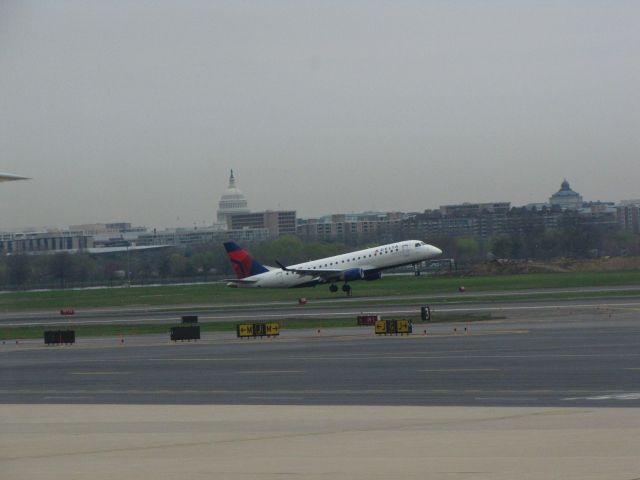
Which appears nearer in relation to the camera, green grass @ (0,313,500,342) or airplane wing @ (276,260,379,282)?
green grass @ (0,313,500,342)

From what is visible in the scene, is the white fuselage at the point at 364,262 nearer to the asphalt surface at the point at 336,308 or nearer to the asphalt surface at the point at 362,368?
the asphalt surface at the point at 336,308

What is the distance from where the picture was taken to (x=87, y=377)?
39625 millimetres

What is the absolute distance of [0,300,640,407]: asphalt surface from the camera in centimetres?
2958

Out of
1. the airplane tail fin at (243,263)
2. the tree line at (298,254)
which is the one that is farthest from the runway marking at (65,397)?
the tree line at (298,254)

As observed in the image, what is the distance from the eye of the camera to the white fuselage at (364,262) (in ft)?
337

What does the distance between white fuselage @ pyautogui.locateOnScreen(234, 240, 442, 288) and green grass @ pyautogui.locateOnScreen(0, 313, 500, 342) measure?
29.3 metres

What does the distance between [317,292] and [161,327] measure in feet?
125

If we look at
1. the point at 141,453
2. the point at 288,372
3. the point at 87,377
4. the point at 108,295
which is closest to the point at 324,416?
the point at 141,453

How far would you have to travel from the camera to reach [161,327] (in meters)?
72.9

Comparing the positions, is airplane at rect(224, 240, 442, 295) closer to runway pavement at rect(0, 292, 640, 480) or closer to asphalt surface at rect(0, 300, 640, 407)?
asphalt surface at rect(0, 300, 640, 407)

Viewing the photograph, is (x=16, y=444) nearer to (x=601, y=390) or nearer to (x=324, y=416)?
(x=324, y=416)

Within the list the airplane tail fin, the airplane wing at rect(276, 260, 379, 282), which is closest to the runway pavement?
the airplane wing at rect(276, 260, 379, 282)

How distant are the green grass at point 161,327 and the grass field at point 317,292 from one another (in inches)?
1108

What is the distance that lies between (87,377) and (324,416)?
53.0 feet
